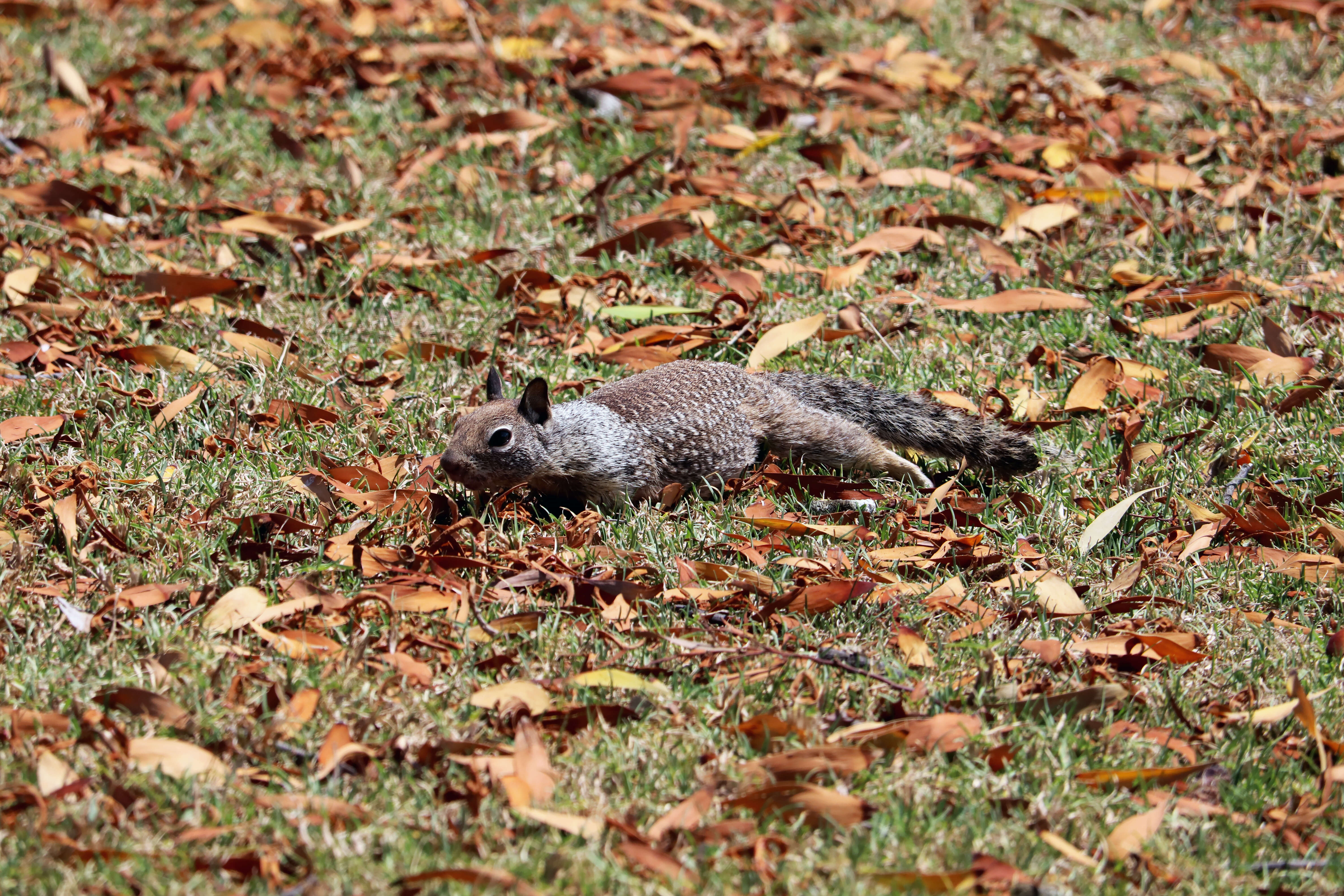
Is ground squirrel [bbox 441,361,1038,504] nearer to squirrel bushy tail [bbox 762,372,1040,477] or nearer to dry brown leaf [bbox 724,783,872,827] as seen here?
squirrel bushy tail [bbox 762,372,1040,477]

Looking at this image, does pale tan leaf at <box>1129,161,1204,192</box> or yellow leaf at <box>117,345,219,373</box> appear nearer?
yellow leaf at <box>117,345,219,373</box>

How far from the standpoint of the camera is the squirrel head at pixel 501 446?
388 centimetres

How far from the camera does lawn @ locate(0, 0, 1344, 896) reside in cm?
273

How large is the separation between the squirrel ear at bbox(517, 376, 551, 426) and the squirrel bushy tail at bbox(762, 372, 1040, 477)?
0.86m

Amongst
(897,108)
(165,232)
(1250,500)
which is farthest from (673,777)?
(897,108)

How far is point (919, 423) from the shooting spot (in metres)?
4.27

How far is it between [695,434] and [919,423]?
0.76 meters

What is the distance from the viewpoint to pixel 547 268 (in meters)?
5.52

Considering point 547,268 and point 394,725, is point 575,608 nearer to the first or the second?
point 394,725

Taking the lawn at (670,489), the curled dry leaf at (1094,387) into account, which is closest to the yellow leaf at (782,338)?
the lawn at (670,489)

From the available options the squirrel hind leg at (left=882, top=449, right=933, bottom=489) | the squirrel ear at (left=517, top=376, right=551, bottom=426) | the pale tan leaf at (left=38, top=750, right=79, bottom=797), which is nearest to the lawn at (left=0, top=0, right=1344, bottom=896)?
the pale tan leaf at (left=38, top=750, right=79, bottom=797)

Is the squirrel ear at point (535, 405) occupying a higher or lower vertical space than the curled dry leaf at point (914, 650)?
higher

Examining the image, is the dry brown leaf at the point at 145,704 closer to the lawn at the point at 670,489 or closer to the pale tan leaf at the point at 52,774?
the lawn at the point at 670,489

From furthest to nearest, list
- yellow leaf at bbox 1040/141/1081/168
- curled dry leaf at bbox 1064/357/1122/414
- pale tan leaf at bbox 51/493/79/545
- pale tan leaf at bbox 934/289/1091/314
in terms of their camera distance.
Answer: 1. yellow leaf at bbox 1040/141/1081/168
2. pale tan leaf at bbox 934/289/1091/314
3. curled dry leaf at bbox 1064/357/1122/414
4. pale tan leaf at bbox 51/493/79/545
